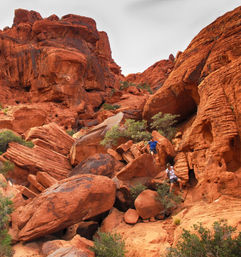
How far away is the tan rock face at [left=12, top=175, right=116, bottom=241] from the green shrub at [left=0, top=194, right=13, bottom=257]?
44 cm

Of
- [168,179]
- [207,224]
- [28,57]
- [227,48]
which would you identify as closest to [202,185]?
[168,179]

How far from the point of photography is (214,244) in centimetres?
471

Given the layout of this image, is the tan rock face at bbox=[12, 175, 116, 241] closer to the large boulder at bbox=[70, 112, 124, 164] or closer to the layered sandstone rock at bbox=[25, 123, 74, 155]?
the large boulder at bbox=[70, 112, 124, 164]

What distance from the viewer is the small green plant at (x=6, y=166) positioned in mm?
10996

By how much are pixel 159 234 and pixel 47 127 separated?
1214 centimetres

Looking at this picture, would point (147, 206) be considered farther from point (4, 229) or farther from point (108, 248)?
point (4, 229)

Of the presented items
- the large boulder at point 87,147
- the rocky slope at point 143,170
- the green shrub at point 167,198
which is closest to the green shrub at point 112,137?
the rocky slope at point 143,170

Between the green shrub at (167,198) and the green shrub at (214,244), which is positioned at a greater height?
the green shrub at (167,198)

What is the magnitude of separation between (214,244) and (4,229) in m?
6.23

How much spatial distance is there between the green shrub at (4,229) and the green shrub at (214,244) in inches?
181

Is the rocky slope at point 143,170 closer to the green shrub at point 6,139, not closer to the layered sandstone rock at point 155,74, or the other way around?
the green shrub at point 6,139

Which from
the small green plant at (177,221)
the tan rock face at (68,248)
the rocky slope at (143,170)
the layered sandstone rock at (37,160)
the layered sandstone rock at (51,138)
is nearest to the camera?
the tan rock face at (68,248)

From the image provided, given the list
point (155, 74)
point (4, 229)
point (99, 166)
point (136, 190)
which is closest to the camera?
point (4, 229)

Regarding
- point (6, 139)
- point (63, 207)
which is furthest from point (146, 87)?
point (63, 207)
